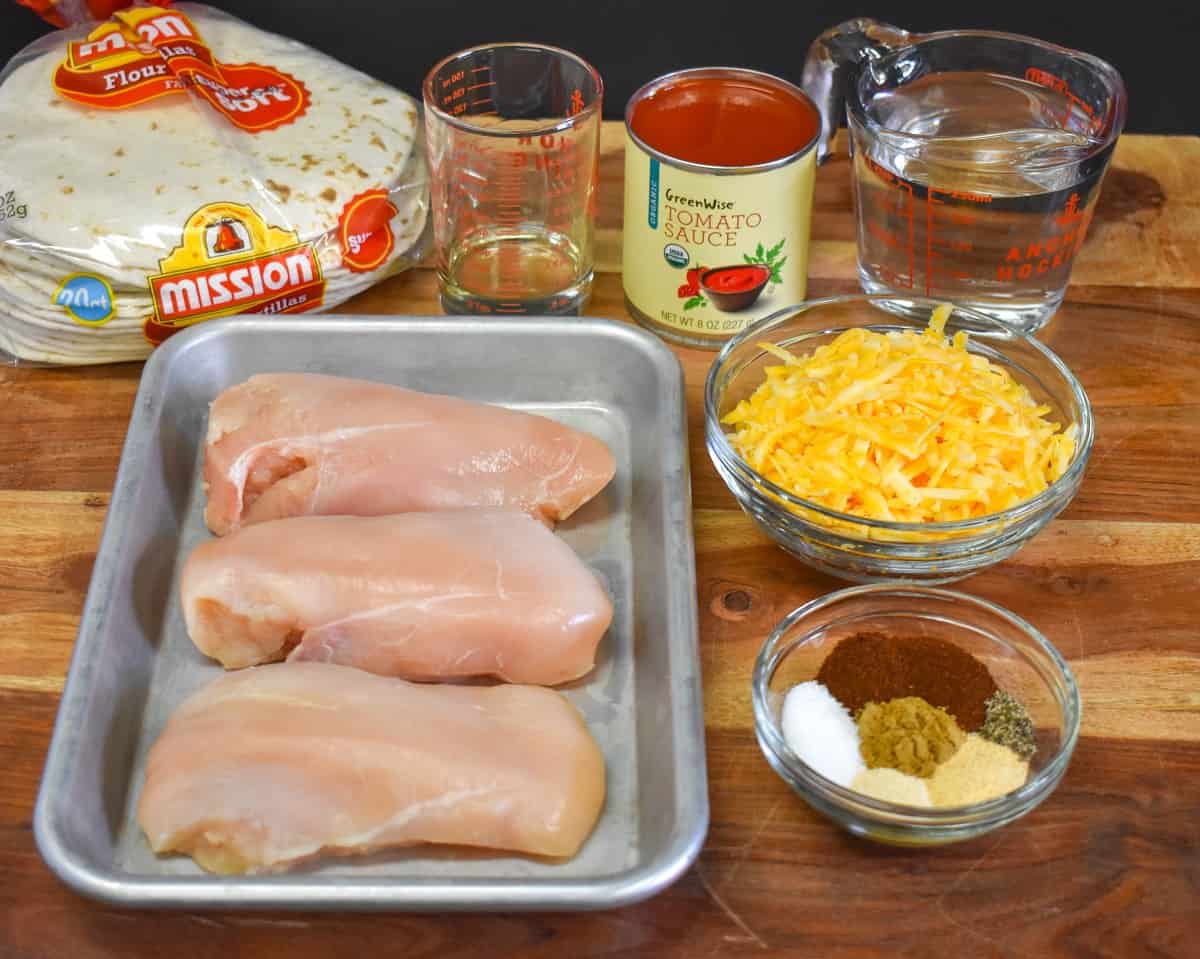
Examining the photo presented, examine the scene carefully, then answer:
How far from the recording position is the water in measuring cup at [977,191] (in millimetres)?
1555

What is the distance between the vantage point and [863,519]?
1262 mm

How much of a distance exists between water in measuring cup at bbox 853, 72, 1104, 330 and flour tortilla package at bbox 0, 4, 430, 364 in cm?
58

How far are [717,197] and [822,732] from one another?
2.09 ft

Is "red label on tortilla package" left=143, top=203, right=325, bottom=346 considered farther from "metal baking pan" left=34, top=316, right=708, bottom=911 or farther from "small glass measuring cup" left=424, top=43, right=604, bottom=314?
"small glass measuring cup" left=424, top=43, right=604, bottom=314

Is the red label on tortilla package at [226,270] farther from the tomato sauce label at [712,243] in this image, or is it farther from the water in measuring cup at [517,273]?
the tomato sauce label at [712,243]

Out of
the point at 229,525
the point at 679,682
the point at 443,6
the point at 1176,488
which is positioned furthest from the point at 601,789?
the point at 443,6

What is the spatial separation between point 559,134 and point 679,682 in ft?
2.25

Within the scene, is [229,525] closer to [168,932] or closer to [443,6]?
[168,932]

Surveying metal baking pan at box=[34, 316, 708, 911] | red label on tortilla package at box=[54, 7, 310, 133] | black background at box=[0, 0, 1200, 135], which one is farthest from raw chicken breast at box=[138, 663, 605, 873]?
black background at box=[0, 0, 1200, 135]

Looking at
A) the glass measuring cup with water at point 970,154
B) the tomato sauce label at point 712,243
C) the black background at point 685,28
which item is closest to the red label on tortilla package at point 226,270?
the tomato sauce label at point 712,243

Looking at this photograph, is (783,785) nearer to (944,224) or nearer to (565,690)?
(565,690)

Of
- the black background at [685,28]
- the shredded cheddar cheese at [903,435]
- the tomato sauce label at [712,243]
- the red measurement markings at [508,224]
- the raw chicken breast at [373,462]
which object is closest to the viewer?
the shredded cheddar cheese at [903,435]

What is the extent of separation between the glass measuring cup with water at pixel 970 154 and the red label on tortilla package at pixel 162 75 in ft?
2.17

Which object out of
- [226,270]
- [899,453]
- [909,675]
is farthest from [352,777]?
[226,270]
